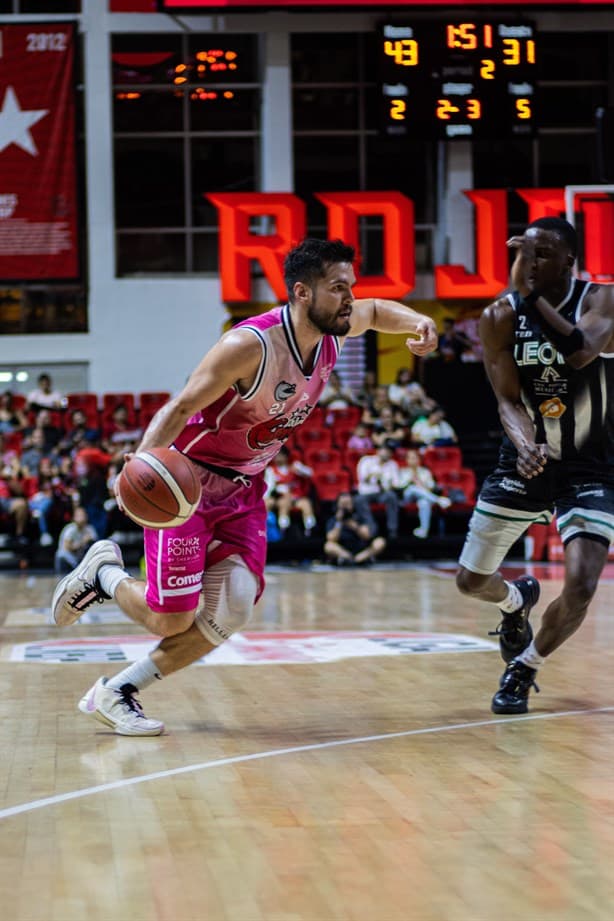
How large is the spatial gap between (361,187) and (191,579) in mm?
17628

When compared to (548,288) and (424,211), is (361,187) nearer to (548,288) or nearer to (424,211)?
(424,211)

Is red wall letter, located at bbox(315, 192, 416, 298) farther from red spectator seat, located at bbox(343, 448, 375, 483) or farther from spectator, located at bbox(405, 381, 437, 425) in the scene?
red spectator seat, located at bbox(343, 448, 375, 483)

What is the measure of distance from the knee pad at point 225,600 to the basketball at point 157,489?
0.56 metres

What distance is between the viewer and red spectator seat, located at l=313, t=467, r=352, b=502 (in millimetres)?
17406

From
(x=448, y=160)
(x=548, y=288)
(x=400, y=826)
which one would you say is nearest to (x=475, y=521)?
(x=548, y=288)

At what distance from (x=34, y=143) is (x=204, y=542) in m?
16.3

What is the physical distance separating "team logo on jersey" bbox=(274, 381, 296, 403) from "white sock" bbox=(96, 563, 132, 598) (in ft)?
3.36

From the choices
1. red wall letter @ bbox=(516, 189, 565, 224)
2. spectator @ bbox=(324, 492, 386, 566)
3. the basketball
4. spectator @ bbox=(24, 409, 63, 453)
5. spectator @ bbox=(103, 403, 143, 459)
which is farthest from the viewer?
red wall letter @ bbox=(516, 189, 565, 224)

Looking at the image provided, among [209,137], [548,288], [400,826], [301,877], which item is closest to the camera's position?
[301,877]

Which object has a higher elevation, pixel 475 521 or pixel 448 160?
pixel 448 160

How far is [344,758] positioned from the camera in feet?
16.0

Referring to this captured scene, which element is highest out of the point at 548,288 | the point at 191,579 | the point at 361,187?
the point at 361,187

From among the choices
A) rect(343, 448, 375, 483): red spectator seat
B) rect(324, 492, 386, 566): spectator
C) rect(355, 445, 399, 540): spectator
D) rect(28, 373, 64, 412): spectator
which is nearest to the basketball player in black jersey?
rect(324, 492, 386, 566): spectator

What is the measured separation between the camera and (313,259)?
5141 millimetres
